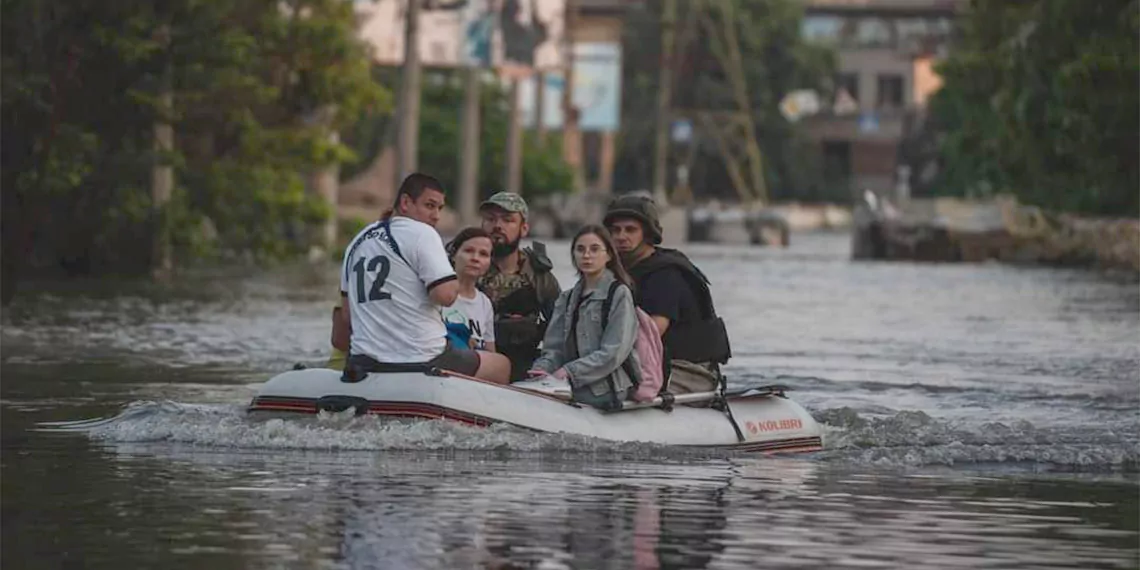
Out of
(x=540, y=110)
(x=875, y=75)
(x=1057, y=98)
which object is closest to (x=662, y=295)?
(x=1057, y=98)

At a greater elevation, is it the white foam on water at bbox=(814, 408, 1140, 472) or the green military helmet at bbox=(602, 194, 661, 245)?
the green military helmet at bbox=(602, 194, 661, 245)

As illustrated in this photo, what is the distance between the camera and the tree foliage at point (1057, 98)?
4909 centimetres

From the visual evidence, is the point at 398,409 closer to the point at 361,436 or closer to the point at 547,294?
the point at 361,436

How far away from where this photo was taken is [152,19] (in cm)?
4362

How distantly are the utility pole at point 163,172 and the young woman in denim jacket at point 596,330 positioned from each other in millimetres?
26005

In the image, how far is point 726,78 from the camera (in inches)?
6698

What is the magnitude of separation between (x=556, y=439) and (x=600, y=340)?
714mm

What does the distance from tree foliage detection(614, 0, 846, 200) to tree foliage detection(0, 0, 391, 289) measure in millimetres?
112329

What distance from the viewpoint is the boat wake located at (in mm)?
17734

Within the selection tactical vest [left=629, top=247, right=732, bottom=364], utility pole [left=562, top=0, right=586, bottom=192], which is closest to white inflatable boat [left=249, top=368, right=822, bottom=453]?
tactical vest [left=629, top=247, right=732, bottom=364]

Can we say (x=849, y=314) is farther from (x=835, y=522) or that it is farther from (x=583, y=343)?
(x=835, y=522)

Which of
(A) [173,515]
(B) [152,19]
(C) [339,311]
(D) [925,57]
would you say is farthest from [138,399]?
(D) [925,57]

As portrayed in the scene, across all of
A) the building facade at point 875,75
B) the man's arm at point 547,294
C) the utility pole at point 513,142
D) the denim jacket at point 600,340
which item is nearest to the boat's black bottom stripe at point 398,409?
the denim jacket at point 600,340

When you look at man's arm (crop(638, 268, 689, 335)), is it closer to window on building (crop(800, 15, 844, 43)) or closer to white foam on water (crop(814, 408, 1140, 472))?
white foam on water (crop(814, 408, 1140, 472))
